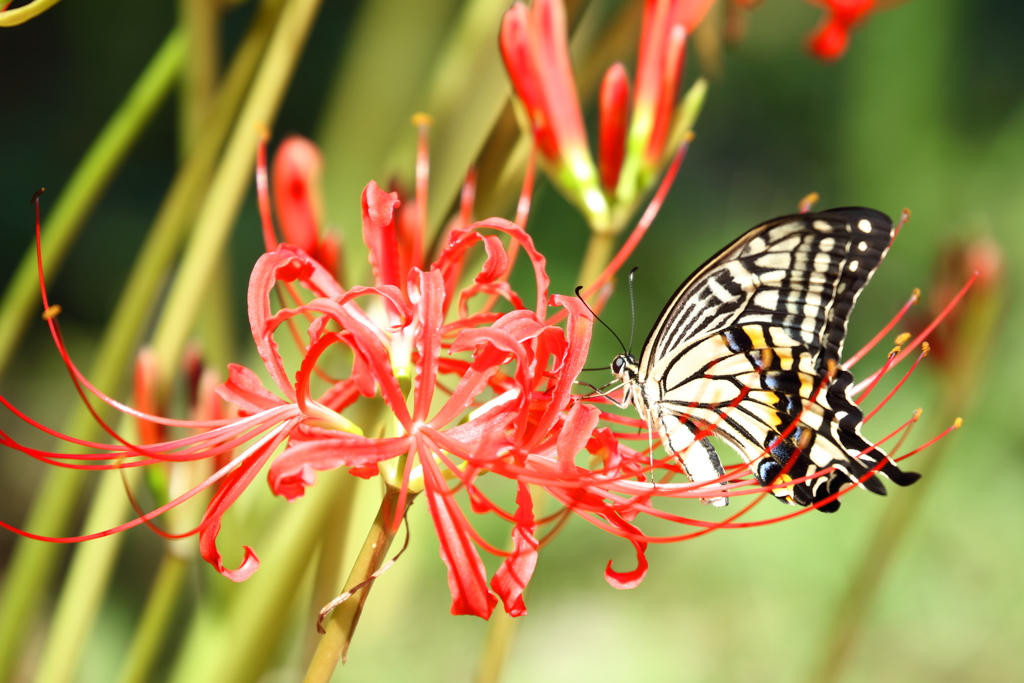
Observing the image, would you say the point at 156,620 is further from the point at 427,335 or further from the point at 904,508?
the point at 904,508

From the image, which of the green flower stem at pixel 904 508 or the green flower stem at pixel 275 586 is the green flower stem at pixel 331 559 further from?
the green flower stem at pixel 904 508

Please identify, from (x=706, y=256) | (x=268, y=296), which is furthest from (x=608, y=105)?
(x=706, y=256)

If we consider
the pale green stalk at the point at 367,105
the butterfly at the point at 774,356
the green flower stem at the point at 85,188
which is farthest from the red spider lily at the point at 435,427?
the pale green stalk at the point at 367,105

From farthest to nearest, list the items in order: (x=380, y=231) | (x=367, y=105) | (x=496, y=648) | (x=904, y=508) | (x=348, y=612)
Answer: (x=367, y=105)
(x=904, y=508)
(x=496, y=648)
(x=380, y=231)
(x=348, y=612)

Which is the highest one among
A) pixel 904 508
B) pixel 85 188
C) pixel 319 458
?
pixel 85 188

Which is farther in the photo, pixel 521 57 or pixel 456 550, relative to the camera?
pixel 521 57

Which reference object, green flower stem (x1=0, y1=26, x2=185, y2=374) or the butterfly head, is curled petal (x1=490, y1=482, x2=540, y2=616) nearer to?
the butterfly head

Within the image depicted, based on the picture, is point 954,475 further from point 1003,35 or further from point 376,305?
point 376,305
